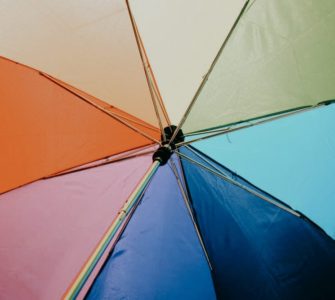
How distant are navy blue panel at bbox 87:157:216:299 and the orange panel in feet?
1.24

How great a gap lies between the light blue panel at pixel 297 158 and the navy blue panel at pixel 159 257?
486 millimetres

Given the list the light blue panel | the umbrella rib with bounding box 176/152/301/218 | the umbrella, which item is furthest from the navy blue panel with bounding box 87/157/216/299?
the light blue panel

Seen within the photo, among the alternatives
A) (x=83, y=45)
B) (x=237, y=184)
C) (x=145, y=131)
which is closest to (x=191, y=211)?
(x=237, y=184)

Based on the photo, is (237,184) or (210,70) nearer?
(210,70)

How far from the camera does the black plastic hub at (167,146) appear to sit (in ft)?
4.44

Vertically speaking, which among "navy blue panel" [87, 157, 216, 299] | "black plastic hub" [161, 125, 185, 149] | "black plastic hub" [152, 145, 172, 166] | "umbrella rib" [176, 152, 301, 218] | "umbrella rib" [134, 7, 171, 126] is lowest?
"navy blue panel" [87, 157, 216, 299]

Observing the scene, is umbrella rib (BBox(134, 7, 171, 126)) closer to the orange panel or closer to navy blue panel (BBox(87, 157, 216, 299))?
the orange panel

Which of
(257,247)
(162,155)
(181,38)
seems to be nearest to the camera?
(162,155)

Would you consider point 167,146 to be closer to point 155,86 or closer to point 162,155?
point 162,155

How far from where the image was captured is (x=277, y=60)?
4.76ft

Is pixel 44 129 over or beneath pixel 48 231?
over

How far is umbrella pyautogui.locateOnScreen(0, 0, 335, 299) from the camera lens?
1.37 metres

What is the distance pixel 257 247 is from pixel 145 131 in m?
0.94

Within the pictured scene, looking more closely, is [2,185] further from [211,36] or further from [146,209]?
[211,36]
